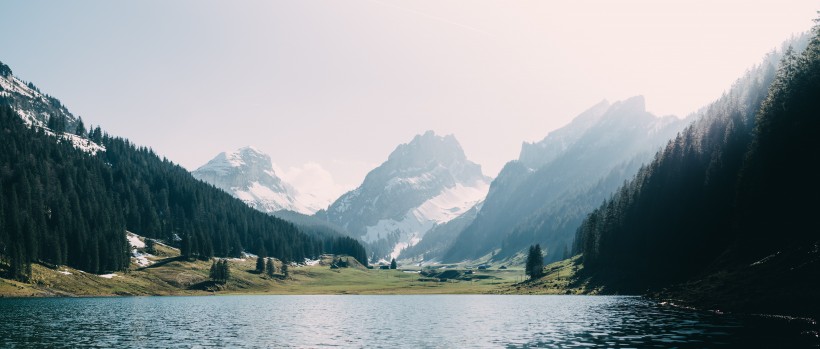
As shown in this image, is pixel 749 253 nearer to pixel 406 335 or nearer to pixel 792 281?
pixel 792 281

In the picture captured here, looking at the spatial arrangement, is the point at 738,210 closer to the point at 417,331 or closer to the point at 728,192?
the point at 728,192

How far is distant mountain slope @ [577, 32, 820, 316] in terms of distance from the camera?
8006 cm

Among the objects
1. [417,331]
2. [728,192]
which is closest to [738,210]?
[728,192]

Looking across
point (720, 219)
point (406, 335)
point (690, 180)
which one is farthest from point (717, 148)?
point (406, 335)

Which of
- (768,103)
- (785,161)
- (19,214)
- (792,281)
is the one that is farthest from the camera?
(19,214)

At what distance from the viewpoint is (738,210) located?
10894 cm

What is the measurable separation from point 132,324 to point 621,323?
225ft

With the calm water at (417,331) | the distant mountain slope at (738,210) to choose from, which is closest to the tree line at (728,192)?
the distant mountain slope at (738,210)

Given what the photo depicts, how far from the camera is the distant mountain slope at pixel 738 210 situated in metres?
80.1

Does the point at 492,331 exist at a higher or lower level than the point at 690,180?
lower

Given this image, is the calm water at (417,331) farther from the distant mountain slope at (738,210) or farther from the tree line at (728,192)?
the tree line at (728,192)

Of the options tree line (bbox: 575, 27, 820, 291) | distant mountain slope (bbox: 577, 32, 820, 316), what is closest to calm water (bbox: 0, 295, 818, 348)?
distant mountain slope (bbox: 577, 32, 820, 316)

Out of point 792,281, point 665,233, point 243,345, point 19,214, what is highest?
point 19,214

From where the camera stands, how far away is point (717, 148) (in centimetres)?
13825
